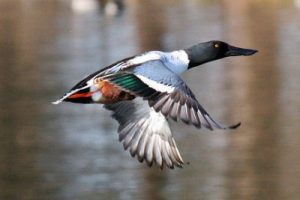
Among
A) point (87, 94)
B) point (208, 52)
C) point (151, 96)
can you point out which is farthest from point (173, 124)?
point (151, 96)

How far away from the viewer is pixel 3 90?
15.1 m

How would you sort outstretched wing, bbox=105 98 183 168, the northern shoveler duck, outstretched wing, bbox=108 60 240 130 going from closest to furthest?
outstretched wing, bbox=108 60 240 130 → the northern shoveler duck → outstretched wing, bbox=105 98 183 168

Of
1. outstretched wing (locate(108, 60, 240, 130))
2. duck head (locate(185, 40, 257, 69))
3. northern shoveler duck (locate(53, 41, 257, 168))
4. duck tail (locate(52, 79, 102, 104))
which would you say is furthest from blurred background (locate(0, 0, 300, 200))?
outstretched wing (locate(108, 60, 240, 130))

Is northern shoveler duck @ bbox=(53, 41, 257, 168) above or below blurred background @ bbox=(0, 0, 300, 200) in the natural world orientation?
above

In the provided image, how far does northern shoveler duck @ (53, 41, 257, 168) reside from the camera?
522cm

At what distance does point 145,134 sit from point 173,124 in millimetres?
6264

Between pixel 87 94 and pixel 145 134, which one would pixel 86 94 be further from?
pixel 145 134

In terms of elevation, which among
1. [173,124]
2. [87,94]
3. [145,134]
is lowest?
[173,124]

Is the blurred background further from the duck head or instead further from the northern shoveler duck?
the northern shoveler duck

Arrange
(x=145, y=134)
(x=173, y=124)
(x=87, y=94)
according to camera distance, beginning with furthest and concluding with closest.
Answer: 1. (x=173, y=124)
2. (x=145, y=134)
3. (x=87, y=94)

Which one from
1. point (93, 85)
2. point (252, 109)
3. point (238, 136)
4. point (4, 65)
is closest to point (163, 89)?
point (93, 85)

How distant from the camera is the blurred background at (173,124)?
33.6 ft

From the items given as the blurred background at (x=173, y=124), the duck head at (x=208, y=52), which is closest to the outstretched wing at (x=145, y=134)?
the duck head at (x=208, y=52)

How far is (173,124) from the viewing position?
40.3 feet
